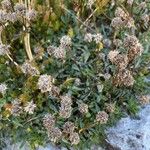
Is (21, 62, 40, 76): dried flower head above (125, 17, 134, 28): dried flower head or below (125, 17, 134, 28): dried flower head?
below

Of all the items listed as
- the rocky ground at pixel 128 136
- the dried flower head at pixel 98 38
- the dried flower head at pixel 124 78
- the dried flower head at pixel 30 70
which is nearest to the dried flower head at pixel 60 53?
the dried flower head at pixel 30 70

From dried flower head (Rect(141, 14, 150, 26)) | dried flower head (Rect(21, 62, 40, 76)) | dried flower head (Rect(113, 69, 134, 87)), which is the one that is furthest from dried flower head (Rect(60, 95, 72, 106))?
dried flower head (Rect(141, 14, 150, 26))

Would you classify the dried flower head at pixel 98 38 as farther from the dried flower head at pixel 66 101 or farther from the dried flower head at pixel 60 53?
the dried flower head at pixel 66 101

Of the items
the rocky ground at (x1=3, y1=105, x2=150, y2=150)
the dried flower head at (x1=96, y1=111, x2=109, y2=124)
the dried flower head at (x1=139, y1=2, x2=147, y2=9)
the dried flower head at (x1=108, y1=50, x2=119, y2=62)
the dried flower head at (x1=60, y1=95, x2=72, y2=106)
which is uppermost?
the dried flower head at (x1=139, y1=2, x2=147, y2=9)

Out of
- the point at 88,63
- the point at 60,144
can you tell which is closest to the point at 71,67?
the point at 88,63

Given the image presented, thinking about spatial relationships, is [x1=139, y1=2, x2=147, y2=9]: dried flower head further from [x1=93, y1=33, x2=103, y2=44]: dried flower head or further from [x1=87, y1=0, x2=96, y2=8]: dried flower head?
[x1=93, y1=33, x2=103, y2=44]: dried flower head

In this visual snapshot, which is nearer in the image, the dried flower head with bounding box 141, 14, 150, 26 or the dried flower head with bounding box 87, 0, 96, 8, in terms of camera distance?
the dried flower head with bounding box 87, 0, 96, 8

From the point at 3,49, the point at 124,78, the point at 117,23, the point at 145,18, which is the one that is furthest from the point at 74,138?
the point at 145,18
